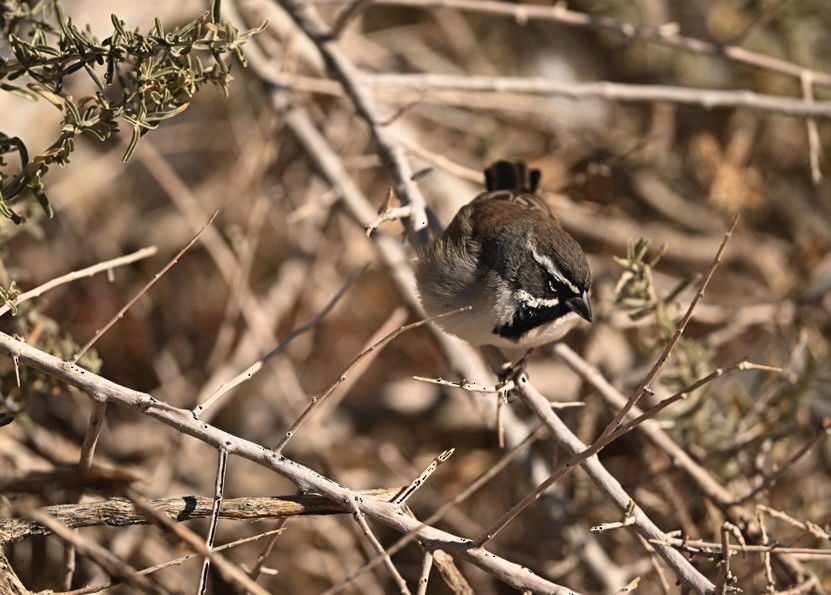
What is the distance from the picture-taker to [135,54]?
2627 millimetres

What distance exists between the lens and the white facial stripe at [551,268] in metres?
3.80

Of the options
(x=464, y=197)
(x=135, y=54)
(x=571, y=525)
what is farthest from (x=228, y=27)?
(x=464, y=197)

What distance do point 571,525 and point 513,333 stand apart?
1227 millimetres

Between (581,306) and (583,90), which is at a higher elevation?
(583,90)

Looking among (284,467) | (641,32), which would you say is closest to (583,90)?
(641,32)

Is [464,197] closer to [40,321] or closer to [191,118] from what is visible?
[191,118]

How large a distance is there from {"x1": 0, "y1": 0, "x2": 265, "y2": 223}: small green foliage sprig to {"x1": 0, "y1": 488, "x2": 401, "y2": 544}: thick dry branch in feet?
2.94

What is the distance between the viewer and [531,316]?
3.84 m

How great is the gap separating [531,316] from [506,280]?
0.69ft

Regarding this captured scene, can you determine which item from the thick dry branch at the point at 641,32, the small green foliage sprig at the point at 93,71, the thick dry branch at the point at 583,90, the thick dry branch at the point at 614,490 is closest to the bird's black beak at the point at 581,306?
the thick dry branch at the point at 614,490

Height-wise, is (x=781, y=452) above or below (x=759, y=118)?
below

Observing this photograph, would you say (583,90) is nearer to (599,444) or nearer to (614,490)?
(614,490)

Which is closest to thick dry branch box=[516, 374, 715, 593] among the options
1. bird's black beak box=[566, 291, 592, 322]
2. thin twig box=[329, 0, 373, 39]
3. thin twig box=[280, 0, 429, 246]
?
bird's black beak box=[566, 291, 592, 322]

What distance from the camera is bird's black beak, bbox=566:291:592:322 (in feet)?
12.4
